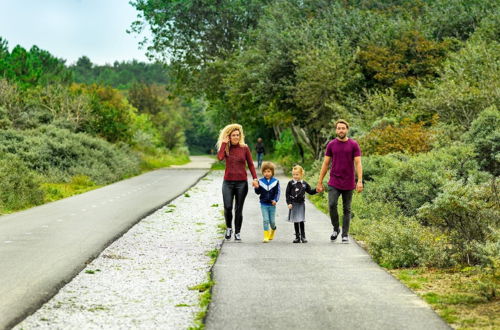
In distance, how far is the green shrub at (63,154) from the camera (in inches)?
1041

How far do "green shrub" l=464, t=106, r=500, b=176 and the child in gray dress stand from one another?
559 cm

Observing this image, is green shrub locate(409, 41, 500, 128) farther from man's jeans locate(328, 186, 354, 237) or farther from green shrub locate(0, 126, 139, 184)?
green shrub locate(0, 126, 139, 184)

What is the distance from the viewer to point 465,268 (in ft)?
29.0

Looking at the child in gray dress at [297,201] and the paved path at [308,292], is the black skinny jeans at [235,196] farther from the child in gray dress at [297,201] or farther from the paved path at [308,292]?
the child in gray dress at [297,201]

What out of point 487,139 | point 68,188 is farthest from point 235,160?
point 68,188

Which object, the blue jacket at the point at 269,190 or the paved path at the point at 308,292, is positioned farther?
the blue jacket at the point at 269,190

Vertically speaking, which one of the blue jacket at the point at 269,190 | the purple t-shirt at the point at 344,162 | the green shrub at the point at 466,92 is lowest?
the blue jacket at the point at 269,190

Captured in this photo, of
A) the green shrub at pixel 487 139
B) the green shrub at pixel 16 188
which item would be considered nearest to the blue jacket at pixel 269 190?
the green shrub at pixel 487 139

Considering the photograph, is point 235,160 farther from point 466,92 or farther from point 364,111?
→ point 364,111

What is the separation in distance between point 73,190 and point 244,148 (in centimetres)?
1351

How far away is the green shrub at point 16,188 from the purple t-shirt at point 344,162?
885 cm

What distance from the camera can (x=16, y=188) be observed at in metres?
18.3

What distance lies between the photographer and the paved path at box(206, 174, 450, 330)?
242 inches

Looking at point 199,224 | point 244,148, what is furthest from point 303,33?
point 244,148
